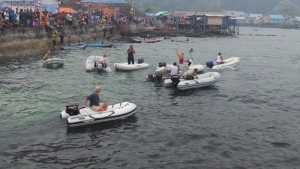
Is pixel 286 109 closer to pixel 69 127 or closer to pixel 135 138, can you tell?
pixel 135 138

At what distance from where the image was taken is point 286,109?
89.0ft

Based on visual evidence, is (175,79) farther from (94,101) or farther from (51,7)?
(51,7)

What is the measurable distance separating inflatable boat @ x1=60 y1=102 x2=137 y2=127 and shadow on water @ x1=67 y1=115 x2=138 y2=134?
0.68 feet

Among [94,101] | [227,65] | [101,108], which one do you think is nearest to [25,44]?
[227,65]

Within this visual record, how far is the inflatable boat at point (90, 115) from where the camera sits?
21.5 metres

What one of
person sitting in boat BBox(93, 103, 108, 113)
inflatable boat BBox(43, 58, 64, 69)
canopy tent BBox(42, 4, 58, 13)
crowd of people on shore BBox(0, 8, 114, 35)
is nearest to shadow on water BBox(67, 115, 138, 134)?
person sitting in boat BBox(93, 103, 108, 113)

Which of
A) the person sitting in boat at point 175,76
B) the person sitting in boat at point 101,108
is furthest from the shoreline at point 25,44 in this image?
the person sitting in boat at point 101,108

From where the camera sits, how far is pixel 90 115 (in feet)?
72.3

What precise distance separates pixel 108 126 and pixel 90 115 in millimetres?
1167

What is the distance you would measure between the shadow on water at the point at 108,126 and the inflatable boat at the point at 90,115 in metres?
0.21

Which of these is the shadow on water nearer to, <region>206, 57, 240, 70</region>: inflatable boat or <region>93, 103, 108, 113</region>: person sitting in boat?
<region>93, 103, 108, 113</region>: person sitting in boat

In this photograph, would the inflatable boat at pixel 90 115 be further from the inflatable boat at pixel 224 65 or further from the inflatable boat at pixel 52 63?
the inflatable boat at pixel 224 65

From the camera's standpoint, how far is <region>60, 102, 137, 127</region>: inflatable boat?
70.5ft

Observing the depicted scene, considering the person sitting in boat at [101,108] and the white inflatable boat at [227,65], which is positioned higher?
the white inflatable boat at [227,65]
